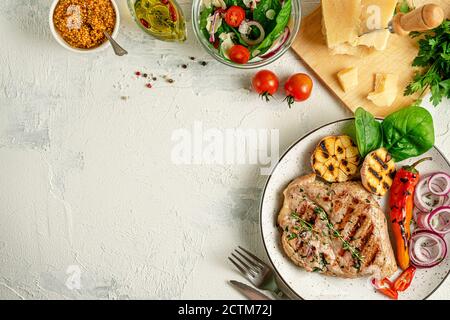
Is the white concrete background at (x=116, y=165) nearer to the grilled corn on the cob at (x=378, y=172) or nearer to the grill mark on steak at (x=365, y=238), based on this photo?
the grilled corn on the cob at (x=378, y=172)

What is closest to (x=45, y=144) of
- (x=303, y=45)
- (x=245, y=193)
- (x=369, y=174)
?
(x=245, y=193)

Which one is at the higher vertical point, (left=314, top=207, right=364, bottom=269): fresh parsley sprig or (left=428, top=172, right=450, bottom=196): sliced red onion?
(left=428, top=172, right=450, bottom=196): sliced red onion

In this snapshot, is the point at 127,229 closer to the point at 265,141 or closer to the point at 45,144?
the point at 45,144

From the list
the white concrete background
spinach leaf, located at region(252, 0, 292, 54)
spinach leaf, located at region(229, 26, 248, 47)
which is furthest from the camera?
the white concrete background

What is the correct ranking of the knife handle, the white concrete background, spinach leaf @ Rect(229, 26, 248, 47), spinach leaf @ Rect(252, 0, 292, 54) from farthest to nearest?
the white concrete background → spinach leaf @ Rect(229, 26, 248, 47) → spinach leaf @ Rect(252, 0, 292, 54) → the knife handle

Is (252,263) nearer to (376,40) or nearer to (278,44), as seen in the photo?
(278,44)

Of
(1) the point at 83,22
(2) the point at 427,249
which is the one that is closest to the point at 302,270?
(2) the point at 427,249

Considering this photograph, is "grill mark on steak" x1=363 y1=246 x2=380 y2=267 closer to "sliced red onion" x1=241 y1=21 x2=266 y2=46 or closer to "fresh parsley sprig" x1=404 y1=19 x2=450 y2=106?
"fresh parsley sprig" x1=404 y1=19 x2=450 y2=106

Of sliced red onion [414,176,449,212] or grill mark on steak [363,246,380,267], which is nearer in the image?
grill mark on steak [363,246,380,267]

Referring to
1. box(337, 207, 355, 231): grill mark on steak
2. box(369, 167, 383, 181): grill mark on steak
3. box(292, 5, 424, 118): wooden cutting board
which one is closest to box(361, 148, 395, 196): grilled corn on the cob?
box(369, 167, 383, 181): grill mark on steak
